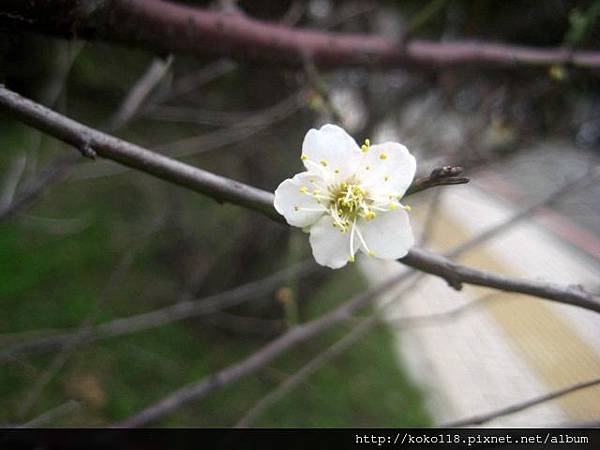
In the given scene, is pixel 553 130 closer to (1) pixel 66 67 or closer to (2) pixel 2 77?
(1) pixel 66 67

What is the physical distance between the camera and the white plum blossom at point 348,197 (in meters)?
0.57

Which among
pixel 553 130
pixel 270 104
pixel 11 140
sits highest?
pixel 270 104

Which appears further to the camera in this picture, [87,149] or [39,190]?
[39,190]

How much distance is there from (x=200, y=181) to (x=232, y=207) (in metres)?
2.00

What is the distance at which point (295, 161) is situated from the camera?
6.72 ft

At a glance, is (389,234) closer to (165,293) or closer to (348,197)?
(348,197)

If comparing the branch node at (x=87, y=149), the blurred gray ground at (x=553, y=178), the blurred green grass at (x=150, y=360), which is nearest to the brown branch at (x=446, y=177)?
the branch node at (x=87, y=149)

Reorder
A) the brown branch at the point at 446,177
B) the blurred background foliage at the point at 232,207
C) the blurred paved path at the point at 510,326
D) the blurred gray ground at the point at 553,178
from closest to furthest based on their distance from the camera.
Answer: the brown branch at the point at 446,177 → the blurred paved path at the point at 510,326 → the blurred gray ground at the point at 553,178 → the blurred background foliage at the point at 232,207

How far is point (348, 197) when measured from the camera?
62 centimetres

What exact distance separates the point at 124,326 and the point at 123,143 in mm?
1540

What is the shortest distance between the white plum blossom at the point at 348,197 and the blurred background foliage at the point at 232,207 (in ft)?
2.46

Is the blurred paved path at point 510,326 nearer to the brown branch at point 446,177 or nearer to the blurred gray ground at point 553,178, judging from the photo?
the blurred gray ground at point 553,178

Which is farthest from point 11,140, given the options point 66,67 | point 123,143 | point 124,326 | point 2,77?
point 123,143

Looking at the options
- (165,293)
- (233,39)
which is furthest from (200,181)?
(165,293)
